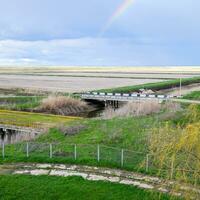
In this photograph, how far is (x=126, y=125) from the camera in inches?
1447

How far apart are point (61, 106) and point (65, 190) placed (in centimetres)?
3562

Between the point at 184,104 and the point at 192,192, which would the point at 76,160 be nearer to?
the point at 192,192

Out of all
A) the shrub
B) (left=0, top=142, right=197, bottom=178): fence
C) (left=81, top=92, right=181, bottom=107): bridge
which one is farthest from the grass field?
(left=81, top=92, right=181, bottom=107): bridge

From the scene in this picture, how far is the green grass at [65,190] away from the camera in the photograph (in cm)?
→ 2148

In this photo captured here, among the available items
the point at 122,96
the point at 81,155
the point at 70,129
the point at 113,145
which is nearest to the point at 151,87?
the point at 122,96

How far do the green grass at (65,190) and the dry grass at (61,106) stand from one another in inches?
1262

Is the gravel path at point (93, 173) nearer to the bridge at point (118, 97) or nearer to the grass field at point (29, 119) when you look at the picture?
the grass field at point (29, 119)

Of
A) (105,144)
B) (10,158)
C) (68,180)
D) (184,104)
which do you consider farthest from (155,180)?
(184,104)

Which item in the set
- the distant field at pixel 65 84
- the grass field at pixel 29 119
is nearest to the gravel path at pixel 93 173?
the grass field at pixel 29 119

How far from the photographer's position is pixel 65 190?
2230 centimetres

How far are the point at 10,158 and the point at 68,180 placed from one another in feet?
18.7

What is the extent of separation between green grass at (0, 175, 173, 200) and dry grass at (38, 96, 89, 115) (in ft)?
105

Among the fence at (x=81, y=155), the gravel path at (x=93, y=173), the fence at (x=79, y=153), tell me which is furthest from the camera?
the fence at (x=79, y=153)

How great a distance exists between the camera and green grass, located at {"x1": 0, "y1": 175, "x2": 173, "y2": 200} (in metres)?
21.5
